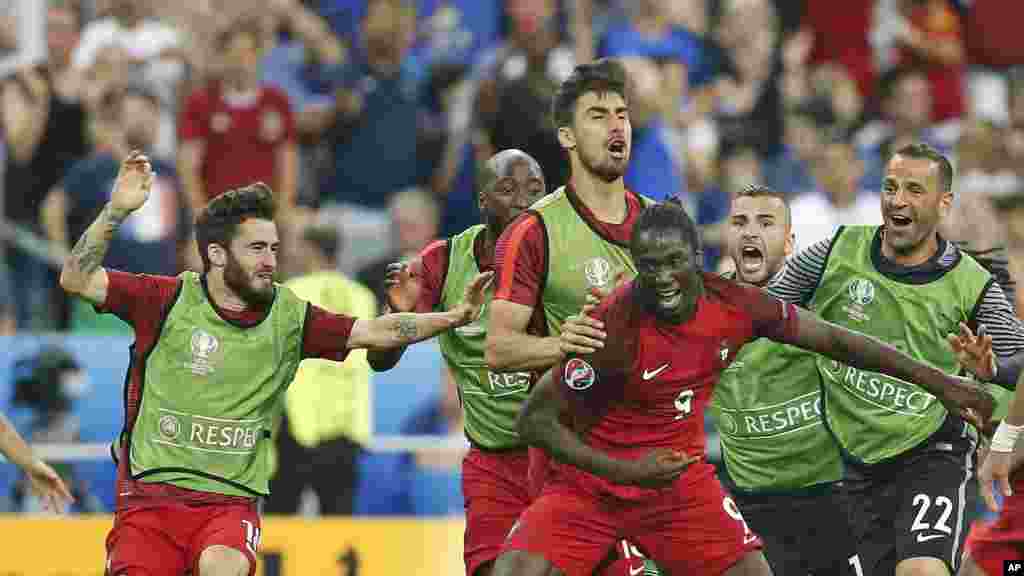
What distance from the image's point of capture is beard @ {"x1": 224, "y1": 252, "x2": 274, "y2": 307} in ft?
29.8

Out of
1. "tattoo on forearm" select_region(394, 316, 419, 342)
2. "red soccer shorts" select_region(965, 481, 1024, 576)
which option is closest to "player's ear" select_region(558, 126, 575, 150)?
"tattoo on forearm" select_region(394, 316, 419, 342)

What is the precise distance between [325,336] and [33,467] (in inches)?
55.3

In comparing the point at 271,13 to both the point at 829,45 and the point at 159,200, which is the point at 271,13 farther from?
the point at 829,45

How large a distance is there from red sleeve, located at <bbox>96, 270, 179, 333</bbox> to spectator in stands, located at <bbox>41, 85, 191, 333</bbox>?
200 inches

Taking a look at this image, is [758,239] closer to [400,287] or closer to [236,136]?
[400,287]

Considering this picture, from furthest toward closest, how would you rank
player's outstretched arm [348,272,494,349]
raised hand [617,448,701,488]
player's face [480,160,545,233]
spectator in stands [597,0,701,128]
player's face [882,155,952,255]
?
spectator in stands [597,0,701,128], player's face [480,160,545,233], player's face [882,155,952,255], player's outstretched arm [348,272,494,349], raised hand [617,448,701,488]

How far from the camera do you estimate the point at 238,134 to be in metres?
14.5

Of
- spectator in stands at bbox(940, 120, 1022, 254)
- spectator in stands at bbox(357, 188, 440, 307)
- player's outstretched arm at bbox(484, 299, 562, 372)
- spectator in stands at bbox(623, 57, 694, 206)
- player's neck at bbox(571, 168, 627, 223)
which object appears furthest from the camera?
spectator in stands at bbox(940, 120, 1022, 254)

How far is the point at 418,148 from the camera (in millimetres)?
15047

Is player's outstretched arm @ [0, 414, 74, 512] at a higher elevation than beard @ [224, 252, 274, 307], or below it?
below

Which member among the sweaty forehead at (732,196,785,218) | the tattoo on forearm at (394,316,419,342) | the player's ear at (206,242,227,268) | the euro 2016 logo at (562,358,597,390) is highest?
the sweaty forehead at (732,196,785,218)

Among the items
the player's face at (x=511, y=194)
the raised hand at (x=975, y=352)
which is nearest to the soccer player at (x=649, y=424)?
the raised hand at (x=975, y=352)

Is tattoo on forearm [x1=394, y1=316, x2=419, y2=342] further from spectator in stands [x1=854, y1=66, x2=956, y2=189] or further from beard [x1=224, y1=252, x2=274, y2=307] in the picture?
spectator in stands [x1=854, y1=66, x2=956, y2=189]

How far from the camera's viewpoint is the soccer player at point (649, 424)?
7.82 meters
